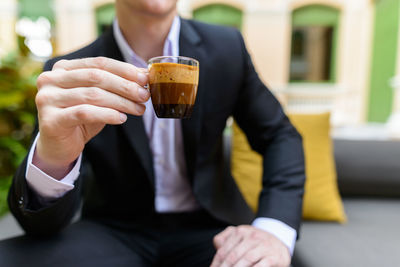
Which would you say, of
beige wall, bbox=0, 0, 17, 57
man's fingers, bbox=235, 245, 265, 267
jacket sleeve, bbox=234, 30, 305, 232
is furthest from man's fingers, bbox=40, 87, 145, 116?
beige wall, bbox=0, 0, 17, 57

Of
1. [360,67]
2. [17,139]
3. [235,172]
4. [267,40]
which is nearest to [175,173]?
[235,172]

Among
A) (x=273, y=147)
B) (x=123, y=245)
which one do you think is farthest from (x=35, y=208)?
(x=273, y=147)

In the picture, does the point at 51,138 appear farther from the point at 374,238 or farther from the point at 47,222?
the point at 374,238

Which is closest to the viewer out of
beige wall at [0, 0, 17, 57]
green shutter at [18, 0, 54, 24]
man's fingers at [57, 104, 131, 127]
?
man's fingers at [57, 104, 131, 127]

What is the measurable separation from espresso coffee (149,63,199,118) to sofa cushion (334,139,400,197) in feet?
4.89

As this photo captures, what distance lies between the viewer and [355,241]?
51.1 inches

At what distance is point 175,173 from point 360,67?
7.88 meters

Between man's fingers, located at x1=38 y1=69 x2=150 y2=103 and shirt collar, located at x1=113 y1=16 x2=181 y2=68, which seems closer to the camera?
man's fingers, located at x1=38 y1=69 x2=150 y2=103

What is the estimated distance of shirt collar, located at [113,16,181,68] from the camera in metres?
0.95

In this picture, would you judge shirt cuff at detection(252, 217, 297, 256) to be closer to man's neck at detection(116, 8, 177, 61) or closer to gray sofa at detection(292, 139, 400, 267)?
gray sofa at detection(292, 139, 400, 267)

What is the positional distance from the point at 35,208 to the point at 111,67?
49cm

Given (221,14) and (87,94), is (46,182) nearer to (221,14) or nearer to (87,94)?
(87,94)

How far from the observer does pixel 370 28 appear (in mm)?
7133

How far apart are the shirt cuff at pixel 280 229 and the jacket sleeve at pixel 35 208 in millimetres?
578
